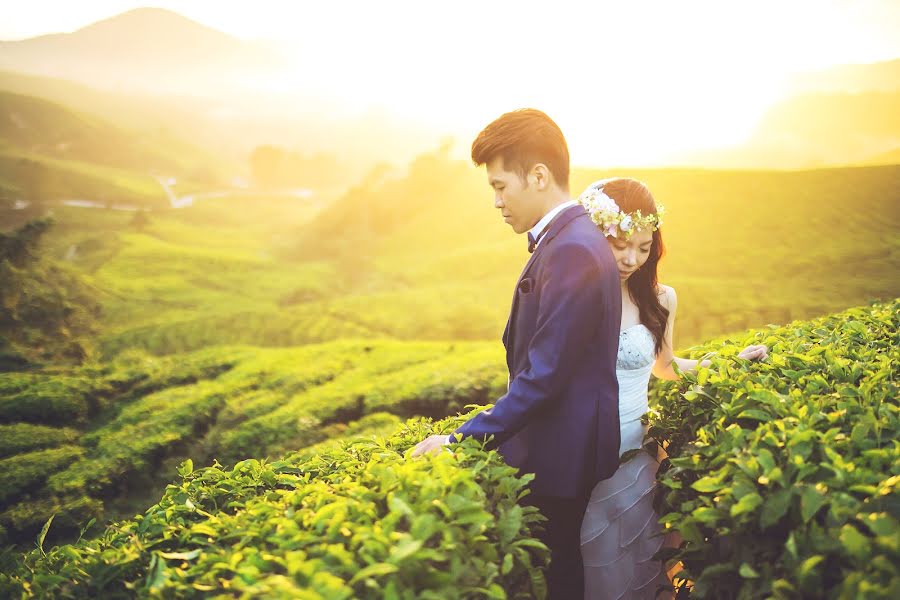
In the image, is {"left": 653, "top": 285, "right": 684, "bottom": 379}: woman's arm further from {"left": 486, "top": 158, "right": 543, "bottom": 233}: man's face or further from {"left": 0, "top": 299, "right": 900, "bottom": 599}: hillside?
{"left": 486, "top": 158, "right": 543, "bottom": 233}: man's face

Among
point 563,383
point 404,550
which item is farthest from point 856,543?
point 404,550

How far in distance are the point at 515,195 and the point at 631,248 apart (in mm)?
1217

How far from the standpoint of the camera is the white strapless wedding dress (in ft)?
9.42

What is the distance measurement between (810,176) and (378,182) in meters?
31.0

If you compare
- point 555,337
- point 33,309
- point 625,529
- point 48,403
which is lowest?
point 48,403

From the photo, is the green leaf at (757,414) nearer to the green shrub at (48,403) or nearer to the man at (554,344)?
the man at (554,344)

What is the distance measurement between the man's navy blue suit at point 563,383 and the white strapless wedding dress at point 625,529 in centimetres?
35

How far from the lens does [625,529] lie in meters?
2.91

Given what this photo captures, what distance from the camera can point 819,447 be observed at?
76.4 inches

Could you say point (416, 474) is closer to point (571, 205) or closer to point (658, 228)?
point (571, 205)

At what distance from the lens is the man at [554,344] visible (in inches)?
86.3

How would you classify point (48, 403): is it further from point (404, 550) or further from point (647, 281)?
point (647, 281)

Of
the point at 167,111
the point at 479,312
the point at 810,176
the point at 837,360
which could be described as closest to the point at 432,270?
the point at 479,312

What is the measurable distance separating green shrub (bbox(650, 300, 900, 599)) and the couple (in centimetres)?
37
